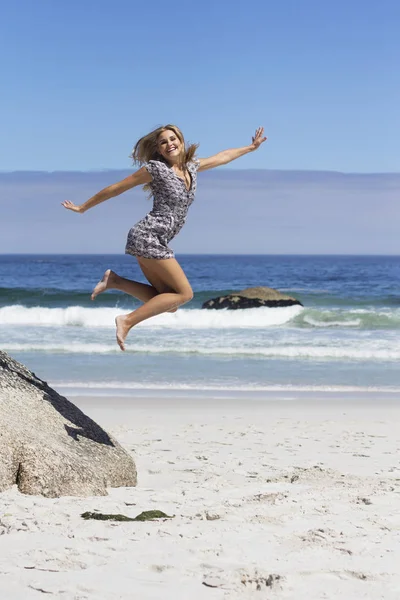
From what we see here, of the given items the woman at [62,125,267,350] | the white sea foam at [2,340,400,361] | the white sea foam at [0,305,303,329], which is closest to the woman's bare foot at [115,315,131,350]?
the woman at [62,125,267,350]

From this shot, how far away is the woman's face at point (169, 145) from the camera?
19.0 feet

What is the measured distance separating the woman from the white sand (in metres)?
1.40

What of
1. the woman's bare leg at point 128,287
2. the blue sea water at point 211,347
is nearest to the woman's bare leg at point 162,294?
the woman's bare leg at point 128,287

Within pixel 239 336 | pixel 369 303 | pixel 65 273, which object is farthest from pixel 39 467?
pixel 65 273

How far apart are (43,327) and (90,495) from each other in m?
19.4

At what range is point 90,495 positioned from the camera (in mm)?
5602

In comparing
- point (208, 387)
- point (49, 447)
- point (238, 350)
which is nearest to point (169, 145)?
point (49, 447)

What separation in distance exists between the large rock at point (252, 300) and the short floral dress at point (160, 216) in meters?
22.0

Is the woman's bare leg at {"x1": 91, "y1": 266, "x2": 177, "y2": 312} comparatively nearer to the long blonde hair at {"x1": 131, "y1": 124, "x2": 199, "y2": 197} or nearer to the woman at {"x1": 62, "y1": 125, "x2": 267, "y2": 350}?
the woman at {"x1": 62, "y1": 125, "x2": 267, "y2": 350}

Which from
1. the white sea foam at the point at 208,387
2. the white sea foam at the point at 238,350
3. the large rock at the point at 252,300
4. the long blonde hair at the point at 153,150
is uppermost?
the long blonde hair at the point at 153,150

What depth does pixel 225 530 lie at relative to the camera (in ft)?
15.8

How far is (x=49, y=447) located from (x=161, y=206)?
188cm

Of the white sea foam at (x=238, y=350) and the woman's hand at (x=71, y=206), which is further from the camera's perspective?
the white sea foam at (x=238, y=350)

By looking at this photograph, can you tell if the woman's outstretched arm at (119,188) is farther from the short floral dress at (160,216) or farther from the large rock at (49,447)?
the large rock at (49,447)
